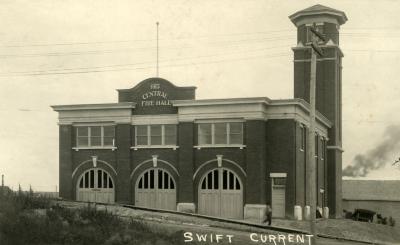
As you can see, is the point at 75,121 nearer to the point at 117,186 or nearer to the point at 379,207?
the point at 117,186

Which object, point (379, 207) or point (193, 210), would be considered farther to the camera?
point (379, 207)

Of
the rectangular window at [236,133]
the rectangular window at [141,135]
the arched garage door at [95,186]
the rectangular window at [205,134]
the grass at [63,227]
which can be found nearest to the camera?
the grass at [63,227]

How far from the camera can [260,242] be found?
24.8 meters

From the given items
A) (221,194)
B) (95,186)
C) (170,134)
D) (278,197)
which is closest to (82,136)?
(95,186)

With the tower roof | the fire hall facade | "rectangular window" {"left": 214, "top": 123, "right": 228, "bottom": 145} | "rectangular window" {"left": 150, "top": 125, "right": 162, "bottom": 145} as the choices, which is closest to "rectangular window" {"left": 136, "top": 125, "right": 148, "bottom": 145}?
the fire hall facade

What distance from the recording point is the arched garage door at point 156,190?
4197 cm

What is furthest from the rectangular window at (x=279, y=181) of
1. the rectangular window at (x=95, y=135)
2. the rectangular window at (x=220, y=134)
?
the rectangular window at (x=95, y=135)

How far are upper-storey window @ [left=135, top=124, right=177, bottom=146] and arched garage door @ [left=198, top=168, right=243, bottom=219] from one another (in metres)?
3.51

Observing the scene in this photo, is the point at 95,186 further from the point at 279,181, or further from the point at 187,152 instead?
the point at 279,181

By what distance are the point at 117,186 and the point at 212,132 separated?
24.2 ft

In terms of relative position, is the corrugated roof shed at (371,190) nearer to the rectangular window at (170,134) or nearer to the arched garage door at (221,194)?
the arched garage door at (221,194)

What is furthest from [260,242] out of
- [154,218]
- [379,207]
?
[379,207]

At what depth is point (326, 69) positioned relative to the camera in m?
50.6

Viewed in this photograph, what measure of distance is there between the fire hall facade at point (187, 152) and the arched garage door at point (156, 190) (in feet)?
0.21
